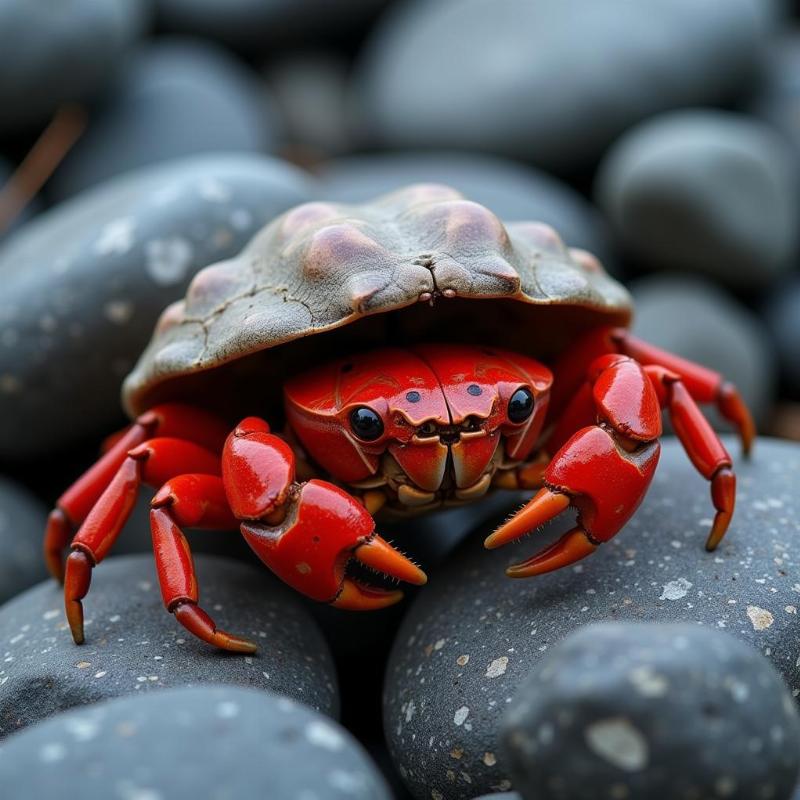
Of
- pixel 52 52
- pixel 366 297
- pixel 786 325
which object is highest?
pixel 52 52

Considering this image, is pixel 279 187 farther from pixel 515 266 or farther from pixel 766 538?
pixel 766 538

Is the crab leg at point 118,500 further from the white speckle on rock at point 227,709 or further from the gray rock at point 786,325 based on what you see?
→ the gray rock at point 786,325

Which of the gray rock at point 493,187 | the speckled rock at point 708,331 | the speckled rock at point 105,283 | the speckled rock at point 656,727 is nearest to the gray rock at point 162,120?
the gray rock at point 493,187

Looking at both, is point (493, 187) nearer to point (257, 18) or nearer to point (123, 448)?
point (257, 18)

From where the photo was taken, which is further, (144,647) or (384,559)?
(144,647)

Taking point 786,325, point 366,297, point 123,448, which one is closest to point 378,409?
point 366,297

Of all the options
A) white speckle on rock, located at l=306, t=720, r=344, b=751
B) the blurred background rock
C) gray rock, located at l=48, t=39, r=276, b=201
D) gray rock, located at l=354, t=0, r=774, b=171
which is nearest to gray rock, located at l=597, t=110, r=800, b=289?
the blurred background rock
